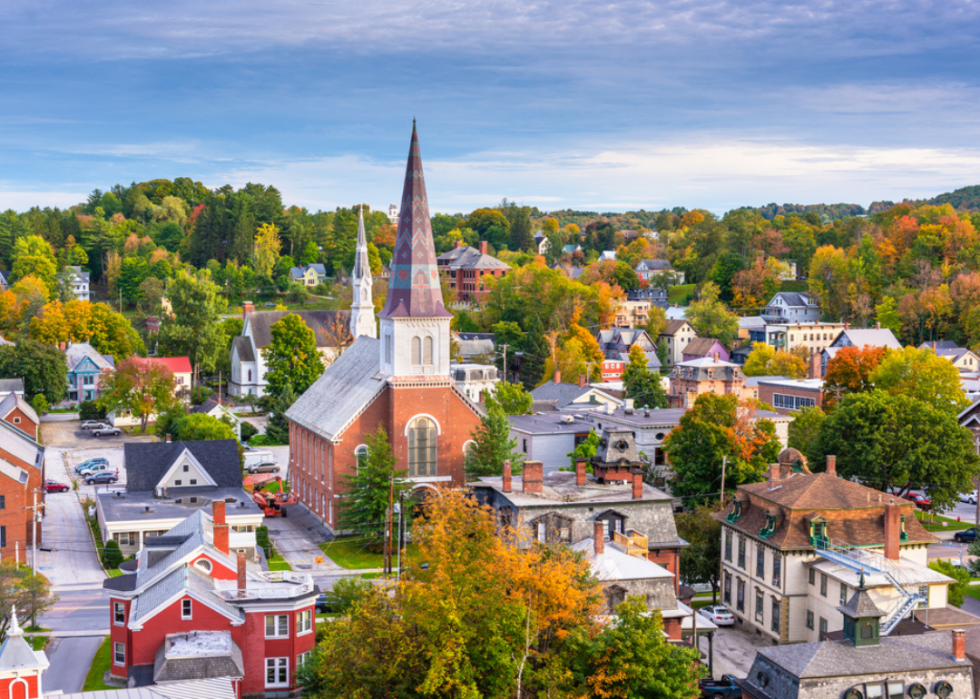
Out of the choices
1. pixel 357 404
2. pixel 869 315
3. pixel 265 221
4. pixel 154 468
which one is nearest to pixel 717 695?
pixel 357 404

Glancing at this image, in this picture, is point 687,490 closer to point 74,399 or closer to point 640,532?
point 640,532

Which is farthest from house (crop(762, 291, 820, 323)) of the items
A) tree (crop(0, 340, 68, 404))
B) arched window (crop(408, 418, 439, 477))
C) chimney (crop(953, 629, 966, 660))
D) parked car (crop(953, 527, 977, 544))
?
chimney (crop(953, 629, 966, 660))

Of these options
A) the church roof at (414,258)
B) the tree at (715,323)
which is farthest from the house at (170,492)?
the tree at (715,323)

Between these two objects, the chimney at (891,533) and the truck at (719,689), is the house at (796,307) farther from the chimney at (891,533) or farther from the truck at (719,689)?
the truck at (719,689)

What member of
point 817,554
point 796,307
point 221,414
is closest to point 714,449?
point 817,554

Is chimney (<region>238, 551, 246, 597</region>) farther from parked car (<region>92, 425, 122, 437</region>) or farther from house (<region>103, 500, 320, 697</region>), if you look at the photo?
parked car (<region>92, 425, 122, 437</region>)
